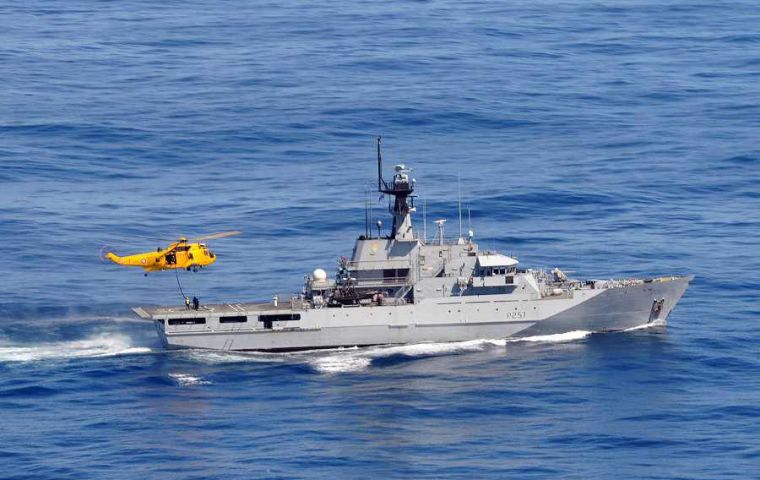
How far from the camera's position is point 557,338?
10262cm

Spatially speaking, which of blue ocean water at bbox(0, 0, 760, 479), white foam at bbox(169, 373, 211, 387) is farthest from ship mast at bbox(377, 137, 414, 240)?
white foam at bbox(169, 373, 211, 387)

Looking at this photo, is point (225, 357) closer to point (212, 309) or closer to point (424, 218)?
point (212, 309)

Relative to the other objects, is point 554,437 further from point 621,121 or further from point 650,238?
point 621,121

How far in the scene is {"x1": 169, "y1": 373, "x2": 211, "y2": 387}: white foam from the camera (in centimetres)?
9415

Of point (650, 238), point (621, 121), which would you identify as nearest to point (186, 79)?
point (621, 121)

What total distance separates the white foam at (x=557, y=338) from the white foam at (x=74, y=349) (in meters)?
22.5

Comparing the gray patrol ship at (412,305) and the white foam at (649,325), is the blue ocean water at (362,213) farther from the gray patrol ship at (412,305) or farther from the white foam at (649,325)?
the gray patrol ship at (412,305)

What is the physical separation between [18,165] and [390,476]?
7029 cm

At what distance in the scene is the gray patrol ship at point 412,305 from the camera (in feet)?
332

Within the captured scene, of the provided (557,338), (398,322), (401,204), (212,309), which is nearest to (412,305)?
(398,322)

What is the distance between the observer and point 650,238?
121625 mm

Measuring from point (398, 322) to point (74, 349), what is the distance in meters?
19.2

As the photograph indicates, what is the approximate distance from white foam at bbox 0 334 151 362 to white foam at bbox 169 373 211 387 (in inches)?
224

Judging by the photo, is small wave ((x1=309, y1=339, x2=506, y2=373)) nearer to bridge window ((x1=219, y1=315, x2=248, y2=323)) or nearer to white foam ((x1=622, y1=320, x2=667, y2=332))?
bridge window ((x1=219, y1=315, x2=248, y2=323))
